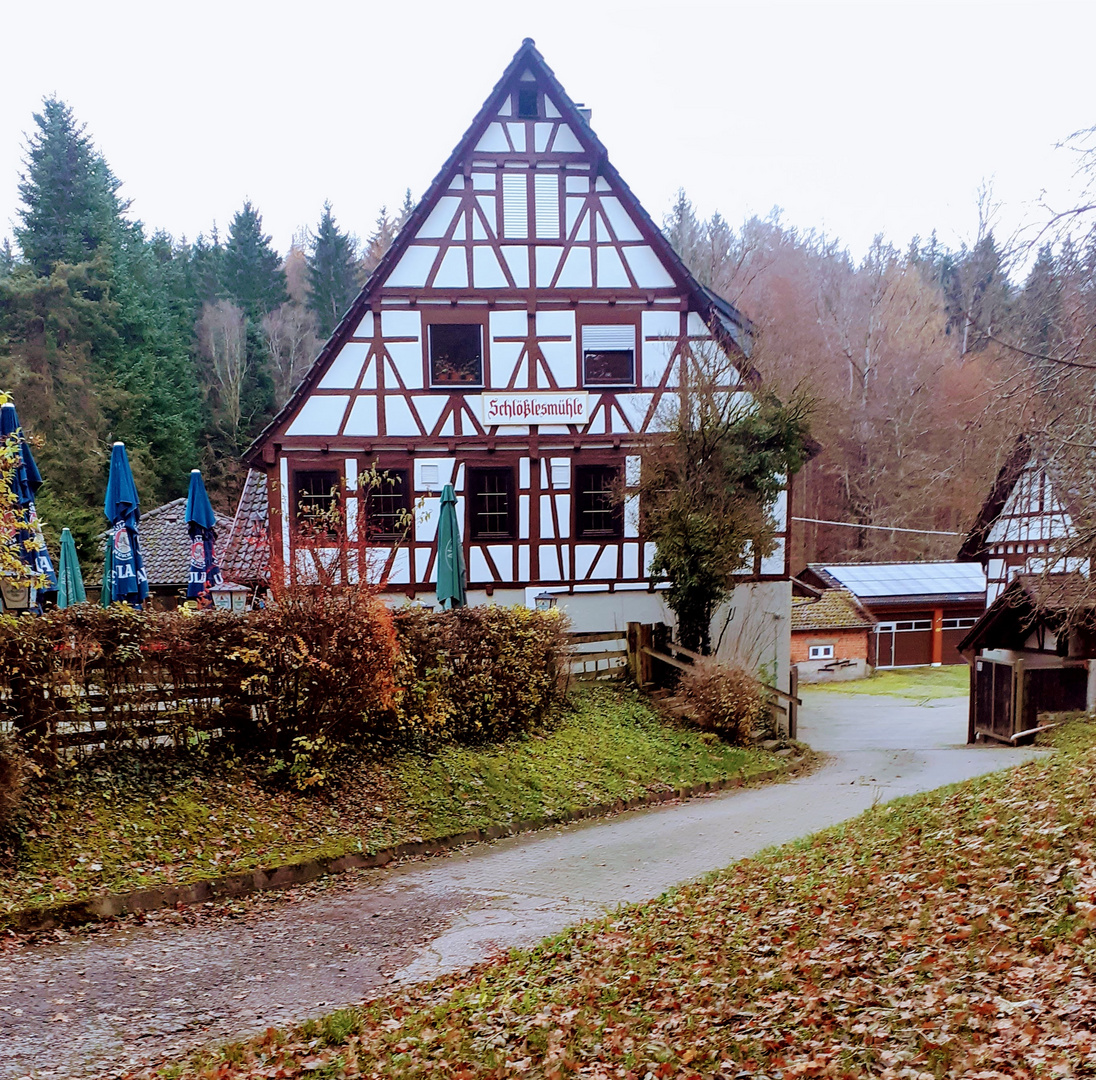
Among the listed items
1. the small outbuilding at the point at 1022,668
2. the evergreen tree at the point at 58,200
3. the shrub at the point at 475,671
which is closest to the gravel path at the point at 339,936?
the shrub at the point at 475,671

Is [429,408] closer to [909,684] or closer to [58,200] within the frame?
[909,684]

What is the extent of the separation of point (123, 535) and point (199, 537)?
2276 millimetres

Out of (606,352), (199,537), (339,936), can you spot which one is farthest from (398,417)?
(339,936)

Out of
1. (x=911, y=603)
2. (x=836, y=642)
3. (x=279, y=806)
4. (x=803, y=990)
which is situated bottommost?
(x=836, y=642)

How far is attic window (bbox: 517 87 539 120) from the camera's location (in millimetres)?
20953

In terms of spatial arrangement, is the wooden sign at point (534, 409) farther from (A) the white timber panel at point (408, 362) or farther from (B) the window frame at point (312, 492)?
(B) the window frame at point (312, 492)

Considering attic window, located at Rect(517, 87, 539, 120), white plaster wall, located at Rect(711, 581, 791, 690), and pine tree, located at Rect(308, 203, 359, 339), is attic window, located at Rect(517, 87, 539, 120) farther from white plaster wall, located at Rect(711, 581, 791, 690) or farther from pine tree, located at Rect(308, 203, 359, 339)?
pine tree, located at Rect(308, 203, 359, 339)

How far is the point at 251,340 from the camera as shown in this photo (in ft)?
162

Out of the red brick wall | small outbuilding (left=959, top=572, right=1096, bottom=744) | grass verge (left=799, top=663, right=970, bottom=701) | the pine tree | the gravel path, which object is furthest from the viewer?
the pine tree

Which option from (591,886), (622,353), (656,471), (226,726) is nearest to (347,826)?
(226,726)

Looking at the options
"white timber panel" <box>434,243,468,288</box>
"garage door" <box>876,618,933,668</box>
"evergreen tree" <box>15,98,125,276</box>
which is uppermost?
"evergreen tree" <box>15,98,125,276</box>

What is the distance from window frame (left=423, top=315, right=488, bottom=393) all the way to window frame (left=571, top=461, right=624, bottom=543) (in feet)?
9.05

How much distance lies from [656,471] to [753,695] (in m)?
4.73

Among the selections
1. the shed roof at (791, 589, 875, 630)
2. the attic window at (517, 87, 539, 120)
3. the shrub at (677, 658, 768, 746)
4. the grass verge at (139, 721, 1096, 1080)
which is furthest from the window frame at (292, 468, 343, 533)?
the shed roof at (791, 589, 875, 630)
